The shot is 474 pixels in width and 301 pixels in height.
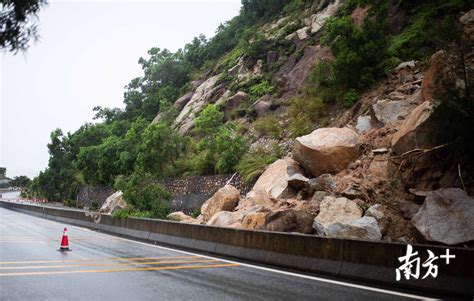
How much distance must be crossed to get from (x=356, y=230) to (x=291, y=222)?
255 centimetres

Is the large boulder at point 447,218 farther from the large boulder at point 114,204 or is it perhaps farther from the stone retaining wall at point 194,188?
the large boulder at point 114,204

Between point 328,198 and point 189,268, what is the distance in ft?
21.6

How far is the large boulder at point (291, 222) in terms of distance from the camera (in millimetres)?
14625

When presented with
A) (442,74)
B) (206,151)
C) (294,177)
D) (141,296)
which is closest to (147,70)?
(206,151)

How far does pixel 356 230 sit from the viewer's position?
42.0ft

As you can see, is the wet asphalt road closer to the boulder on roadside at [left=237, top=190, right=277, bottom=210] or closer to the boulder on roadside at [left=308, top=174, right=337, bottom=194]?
the boulder on roadside at [left=308, top=174, right=337, bottom=194]

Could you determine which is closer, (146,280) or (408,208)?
(146,280)

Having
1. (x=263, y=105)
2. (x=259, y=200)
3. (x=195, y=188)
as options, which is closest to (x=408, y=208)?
(x=259, y=200)

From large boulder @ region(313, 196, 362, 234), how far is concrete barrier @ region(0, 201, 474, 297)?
2960 millimetres

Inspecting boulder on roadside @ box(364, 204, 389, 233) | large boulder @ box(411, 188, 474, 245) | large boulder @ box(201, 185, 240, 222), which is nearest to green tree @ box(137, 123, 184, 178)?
large boulder @ box(201, 185, 240, 222)

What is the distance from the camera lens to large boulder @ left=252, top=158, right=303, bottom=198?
62.5ft

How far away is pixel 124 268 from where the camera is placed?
9891 millimetres

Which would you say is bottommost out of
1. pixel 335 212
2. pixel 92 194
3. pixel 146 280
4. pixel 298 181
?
pixel 146 280

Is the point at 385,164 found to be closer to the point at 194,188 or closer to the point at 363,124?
the point at 363,124
